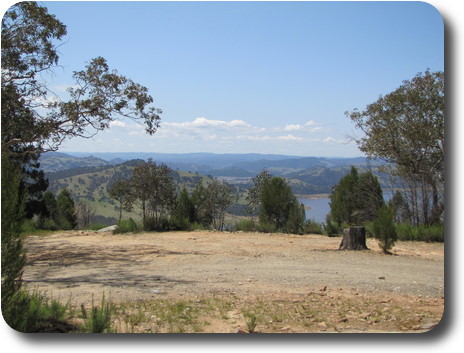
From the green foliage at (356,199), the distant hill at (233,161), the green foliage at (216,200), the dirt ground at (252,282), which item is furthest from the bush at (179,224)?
the green foliage at (216,200)

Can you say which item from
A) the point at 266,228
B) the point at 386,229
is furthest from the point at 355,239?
the point at 266,228

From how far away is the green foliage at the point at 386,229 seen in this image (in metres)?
7.98

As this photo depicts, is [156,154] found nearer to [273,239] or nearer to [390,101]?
[273,239]

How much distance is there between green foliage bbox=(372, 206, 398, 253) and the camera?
7.98 metres

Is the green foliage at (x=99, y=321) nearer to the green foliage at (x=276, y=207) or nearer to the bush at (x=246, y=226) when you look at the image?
the bush at (x=246, y=226)

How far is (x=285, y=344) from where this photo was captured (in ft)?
12.6

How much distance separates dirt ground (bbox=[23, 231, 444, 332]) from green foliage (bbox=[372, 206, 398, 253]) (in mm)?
246

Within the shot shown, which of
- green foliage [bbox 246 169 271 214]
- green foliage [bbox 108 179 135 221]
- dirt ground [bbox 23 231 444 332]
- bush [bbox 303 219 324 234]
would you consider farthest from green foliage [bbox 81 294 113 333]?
green foliage [bbox 246 169 271 214]

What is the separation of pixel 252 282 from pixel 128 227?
700 cm

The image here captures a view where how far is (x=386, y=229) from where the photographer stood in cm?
803

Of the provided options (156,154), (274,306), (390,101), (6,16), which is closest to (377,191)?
(390,101)

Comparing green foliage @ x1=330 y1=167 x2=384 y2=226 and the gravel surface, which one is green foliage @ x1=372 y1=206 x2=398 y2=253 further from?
green foliage @ x1=330 y1=167 x2=384 y2=226

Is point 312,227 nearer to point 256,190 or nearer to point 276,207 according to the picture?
point 276,207

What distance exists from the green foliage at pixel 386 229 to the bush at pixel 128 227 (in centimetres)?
662
